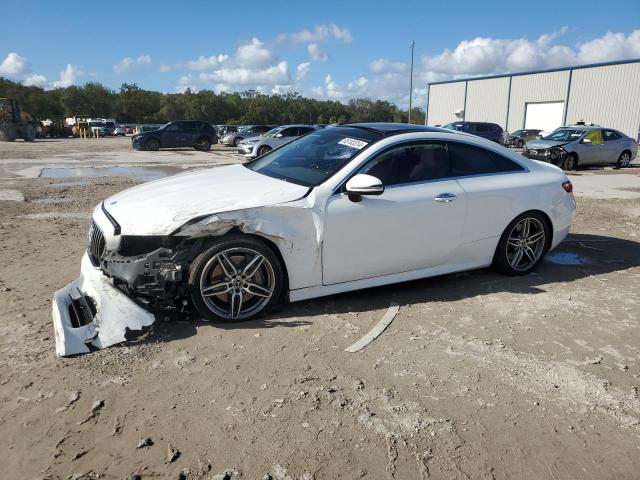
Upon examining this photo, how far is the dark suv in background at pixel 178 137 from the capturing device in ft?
90.3

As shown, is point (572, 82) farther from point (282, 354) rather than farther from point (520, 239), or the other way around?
point (282, 354)

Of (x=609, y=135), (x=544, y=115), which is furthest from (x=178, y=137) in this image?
(x=544, y=115)

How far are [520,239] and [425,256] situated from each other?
1.35 meters

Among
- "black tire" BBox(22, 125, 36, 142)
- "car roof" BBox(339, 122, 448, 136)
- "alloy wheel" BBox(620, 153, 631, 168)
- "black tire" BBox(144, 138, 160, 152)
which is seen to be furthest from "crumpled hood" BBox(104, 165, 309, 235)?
"black tire" BBox(22, 125, 36, 142)

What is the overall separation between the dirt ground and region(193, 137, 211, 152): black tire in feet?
83.9

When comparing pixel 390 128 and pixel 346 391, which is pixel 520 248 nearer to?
pixel 390 128

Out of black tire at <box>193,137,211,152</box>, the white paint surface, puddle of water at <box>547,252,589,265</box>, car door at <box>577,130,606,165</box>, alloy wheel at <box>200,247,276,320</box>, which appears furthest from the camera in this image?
black tire at <box>193,137,211,152</box>

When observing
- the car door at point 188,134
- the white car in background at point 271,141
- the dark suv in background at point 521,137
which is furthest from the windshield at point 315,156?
the dark suv in background at point 521,137

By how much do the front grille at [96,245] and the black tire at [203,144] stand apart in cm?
2646

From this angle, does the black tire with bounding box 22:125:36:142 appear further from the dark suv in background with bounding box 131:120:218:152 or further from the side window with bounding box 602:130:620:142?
the side window with bounding box 602:130:620:142

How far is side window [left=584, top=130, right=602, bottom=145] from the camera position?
1805 cm

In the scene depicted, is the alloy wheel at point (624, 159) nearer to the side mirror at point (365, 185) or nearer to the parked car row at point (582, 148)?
the parked car row at point (582, 148)

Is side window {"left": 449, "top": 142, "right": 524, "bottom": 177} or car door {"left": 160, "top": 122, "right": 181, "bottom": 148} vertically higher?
side window {"left": 449, "top": 142, "right": 524, "bottom": 177}

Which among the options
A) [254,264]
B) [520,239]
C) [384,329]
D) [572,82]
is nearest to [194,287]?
[254,264]
